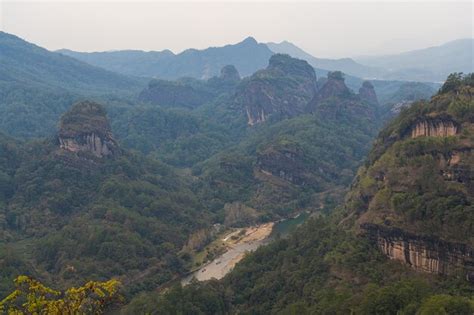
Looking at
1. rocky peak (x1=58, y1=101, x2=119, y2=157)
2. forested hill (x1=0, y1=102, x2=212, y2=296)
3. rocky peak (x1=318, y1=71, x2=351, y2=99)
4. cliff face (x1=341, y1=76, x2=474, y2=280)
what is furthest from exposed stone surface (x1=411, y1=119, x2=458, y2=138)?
rocky peak (x1=318, y1=71, x2=351, y2=99)

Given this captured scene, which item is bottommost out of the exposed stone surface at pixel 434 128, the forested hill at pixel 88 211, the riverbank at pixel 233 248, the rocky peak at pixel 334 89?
the riverbank at pixel 233 248

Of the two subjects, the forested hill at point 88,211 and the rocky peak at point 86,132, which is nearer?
the forested hill at point 88,211

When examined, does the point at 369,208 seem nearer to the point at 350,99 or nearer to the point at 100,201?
the point at 100,201

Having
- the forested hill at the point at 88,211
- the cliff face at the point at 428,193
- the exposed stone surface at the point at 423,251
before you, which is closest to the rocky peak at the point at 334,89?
the forested hill at the point at 88,211

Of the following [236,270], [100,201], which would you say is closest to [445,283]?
[236,270]

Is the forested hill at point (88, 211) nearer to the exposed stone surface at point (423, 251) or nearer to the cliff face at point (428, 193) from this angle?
the cliff face at point (428, 193)

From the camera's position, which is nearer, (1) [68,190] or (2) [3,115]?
(1) [68,190]

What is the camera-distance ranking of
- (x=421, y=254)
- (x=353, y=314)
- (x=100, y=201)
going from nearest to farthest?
(x=353, y=314) → (x=421, y=254) → (x=100, y=201)
